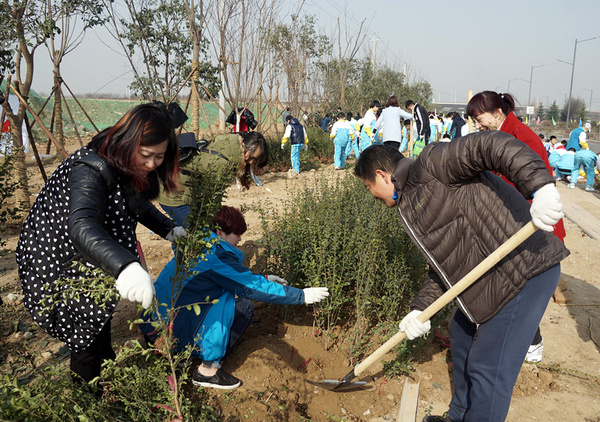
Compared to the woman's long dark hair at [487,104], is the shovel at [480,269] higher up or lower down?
lower down

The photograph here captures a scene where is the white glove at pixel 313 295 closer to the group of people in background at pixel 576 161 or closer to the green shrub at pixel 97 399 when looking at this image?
the green shrub at pixel 97 399

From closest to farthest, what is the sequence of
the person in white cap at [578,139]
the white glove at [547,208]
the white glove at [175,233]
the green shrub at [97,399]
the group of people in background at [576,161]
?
the green shrub at [97,399] < the white glove at [547,208] < the white glove at [175,233] < the group of people in background at [576,161] < the person in white cap at [578,139]

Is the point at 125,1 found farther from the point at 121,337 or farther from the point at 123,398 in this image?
the point at 123,398

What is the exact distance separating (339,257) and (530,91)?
159 ft

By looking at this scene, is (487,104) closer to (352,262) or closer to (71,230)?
(352,262)

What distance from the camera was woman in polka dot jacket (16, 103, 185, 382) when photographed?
1.60 m

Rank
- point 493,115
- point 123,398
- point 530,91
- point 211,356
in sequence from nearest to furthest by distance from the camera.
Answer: point 123,398, point 211,356, point 493,115, point 530,91

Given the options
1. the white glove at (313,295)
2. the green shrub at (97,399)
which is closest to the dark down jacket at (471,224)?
the white glove at (313,295)

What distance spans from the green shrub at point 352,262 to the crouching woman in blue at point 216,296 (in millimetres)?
399

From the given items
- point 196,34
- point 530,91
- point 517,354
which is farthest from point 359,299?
point 530,91

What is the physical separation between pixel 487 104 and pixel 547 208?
1.63 meters

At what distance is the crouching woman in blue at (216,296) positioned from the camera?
246 centimetres

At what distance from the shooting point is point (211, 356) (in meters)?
2.50

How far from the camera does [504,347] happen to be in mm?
1847
